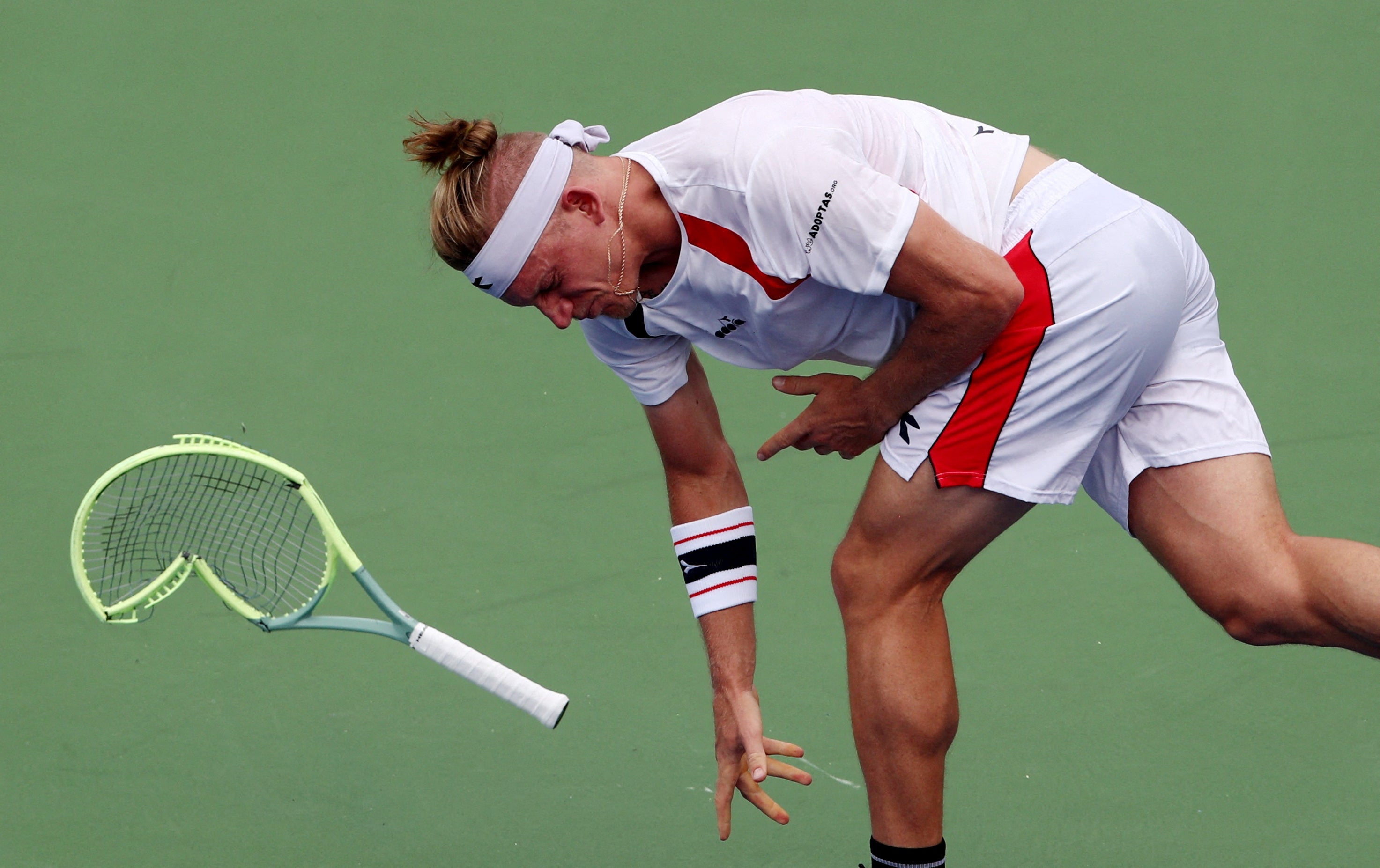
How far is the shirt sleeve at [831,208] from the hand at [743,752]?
669 millimetres

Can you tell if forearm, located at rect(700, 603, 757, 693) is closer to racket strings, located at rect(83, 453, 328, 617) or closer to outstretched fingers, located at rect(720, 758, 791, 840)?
outstretched fingers, located at rect(720, 758, 791, 840)

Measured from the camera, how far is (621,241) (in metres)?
1.98

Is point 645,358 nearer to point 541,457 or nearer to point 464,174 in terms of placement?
point 464,174

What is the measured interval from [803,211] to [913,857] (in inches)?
37.0

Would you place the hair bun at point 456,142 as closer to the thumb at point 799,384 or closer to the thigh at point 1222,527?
the thumb at point 799,384

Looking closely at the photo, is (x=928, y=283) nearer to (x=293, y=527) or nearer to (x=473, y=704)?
(x=293, y=527)

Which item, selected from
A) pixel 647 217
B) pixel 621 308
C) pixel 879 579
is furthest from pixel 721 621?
pixel 647 217

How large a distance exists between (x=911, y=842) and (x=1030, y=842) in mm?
392

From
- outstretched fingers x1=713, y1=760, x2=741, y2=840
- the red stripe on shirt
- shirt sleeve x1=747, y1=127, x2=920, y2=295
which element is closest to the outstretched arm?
outstretched fingers x1=713, y1=760, x2=741, y2=840

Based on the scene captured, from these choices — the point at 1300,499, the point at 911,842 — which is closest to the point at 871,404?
Answer: the point at 911,842

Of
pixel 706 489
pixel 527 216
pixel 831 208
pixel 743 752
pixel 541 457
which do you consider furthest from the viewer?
pixel 541 457

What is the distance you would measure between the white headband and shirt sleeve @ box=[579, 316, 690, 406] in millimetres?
269

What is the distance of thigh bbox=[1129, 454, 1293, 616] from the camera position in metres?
1.98

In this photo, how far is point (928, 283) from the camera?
6.14ft
